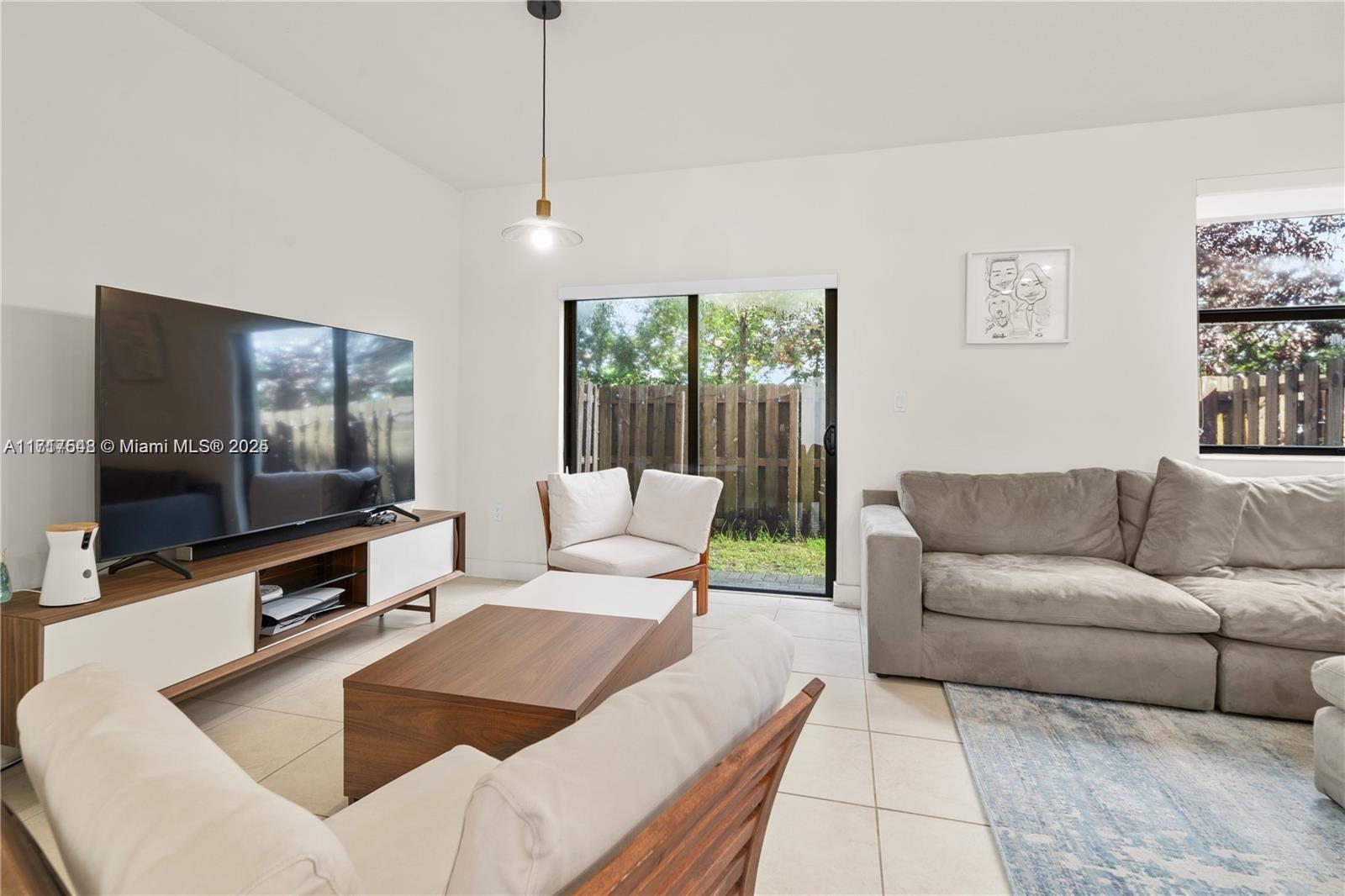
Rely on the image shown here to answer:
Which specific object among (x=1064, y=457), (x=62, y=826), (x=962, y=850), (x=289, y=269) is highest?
(x=289, y=269)

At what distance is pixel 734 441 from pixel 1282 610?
2603mm

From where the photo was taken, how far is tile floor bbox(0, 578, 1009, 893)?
5.02 ft

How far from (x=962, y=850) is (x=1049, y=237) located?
125 inches

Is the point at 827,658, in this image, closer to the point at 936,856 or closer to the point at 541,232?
the point at 936,856

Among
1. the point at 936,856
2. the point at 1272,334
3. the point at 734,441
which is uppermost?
the point at 1272,334

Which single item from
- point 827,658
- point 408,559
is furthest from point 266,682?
point 827,658

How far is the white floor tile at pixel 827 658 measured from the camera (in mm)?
2738

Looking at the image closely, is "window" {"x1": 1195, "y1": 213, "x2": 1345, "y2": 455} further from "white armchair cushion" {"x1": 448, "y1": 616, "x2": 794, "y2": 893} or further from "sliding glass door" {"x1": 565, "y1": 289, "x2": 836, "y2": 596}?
"white armchair cushion" {"x1": 448, "y1": 616, "x2": 794, "y2": 893}

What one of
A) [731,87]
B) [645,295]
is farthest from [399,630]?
[731,87]

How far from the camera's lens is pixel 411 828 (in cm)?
102

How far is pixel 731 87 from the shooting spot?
2957mm

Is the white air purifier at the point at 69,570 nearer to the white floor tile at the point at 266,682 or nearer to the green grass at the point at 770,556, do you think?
the white floor tile at the point at 266,682

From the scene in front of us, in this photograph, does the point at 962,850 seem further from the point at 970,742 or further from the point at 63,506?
the point at 63,506

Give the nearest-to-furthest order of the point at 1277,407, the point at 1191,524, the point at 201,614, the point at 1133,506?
the point at 201,614 → the point at 1191,524 → the point at 1133,506 → the point at 1277,407
